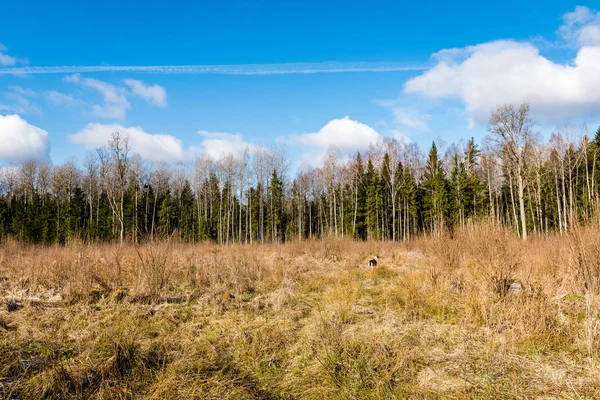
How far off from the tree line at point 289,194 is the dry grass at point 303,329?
22.7 m

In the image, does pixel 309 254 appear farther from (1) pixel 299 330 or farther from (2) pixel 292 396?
(2) pixel 292 396

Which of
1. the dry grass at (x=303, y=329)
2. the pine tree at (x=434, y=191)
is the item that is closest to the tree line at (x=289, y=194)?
the pine tree at (x=434, y=191)

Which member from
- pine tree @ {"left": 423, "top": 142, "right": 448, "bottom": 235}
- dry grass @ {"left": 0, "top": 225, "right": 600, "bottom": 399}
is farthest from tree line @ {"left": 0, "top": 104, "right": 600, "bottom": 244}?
dry grass @ {"left": 0, "top": 225, "right": 600, "bottom": 399}

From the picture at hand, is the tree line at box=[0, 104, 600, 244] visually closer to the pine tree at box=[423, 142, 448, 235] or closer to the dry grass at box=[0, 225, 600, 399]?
the pine tree at box=[423, 142, 448, 235]

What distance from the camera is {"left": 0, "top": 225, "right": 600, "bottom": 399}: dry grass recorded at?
11.2 ft

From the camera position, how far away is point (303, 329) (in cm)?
521

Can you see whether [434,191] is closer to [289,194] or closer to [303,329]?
[289,194]

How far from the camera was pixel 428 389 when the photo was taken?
3.33 m

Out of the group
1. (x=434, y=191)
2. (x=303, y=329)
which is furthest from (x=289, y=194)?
(x=303, y=329)

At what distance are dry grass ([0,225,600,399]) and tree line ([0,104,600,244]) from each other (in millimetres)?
22696

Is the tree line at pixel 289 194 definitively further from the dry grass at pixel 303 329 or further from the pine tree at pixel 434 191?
the dry grass at pixel 303 329

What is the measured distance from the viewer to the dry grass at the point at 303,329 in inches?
134

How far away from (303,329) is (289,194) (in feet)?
118

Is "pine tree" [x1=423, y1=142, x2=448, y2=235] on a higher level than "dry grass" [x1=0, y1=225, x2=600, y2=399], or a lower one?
higher
